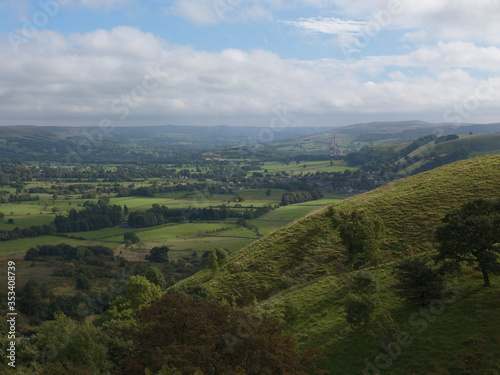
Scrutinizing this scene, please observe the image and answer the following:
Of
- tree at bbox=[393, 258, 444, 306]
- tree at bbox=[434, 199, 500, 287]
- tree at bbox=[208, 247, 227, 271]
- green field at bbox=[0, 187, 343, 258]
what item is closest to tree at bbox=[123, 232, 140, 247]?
green field at bbox=[0, 187, 343, 258]

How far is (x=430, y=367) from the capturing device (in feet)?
70.2

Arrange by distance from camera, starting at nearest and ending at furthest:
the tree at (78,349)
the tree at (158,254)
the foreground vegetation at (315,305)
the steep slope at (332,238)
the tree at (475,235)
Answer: the foreground vegetation at (315,305)
the tree at (475,235)
the tree at (78,349)
the steep slope at (332,238)
the tree at (158,254)

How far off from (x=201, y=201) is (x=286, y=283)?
142415 millimetres

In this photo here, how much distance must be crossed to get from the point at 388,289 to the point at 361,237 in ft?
17.4

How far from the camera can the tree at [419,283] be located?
27625 millimetres

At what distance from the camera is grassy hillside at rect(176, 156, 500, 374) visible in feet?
74.4

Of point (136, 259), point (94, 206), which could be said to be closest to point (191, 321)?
point (136, 259)

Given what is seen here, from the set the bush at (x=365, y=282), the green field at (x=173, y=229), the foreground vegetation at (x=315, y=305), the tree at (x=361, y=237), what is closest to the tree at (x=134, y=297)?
the foreground vegetation at (x=315, y=305)

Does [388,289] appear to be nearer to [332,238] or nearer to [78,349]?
[332,238]

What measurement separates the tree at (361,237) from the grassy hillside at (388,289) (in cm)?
310

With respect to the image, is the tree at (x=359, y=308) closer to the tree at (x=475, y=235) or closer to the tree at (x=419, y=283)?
the tree at (x=419, y=283)

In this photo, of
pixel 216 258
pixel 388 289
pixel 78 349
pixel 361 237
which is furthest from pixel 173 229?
pixel 388 289

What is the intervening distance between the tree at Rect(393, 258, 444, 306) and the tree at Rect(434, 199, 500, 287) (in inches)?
52.1

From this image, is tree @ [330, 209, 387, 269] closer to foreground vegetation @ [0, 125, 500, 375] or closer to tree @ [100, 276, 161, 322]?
foreground vegetation @ [0, 125, 500, 375]
